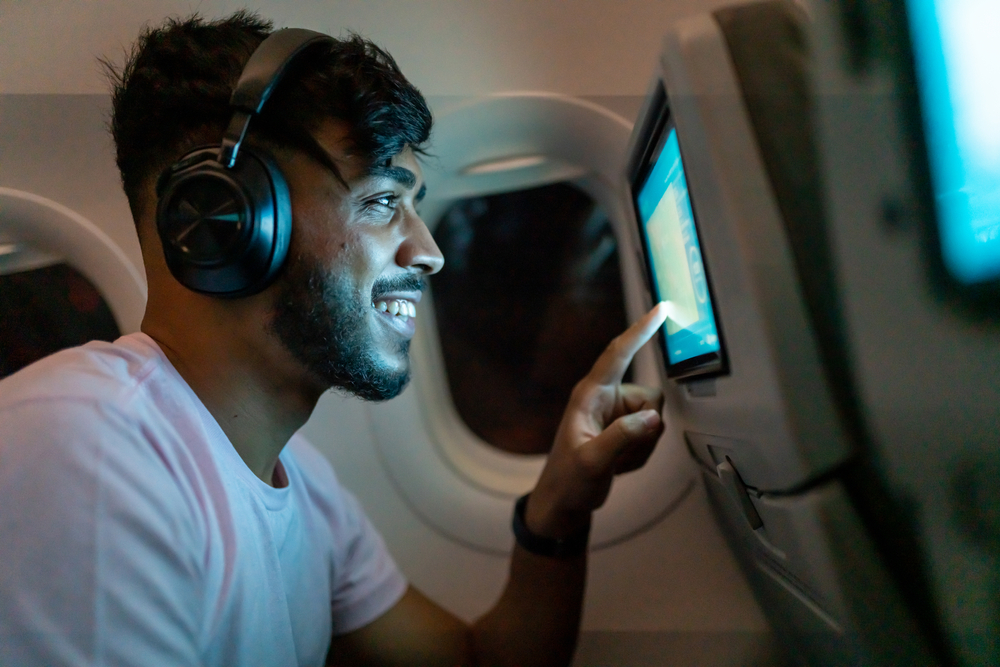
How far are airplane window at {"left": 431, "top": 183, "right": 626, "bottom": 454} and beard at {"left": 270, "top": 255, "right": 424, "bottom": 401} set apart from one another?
1.87 ft

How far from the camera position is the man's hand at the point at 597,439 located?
35.6 inches

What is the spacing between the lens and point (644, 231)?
0.99 metres

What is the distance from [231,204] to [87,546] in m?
0.41

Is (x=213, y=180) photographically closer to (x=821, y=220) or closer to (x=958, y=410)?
(x=821, y=220)

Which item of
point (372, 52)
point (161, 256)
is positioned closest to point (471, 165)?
point (372, 52)

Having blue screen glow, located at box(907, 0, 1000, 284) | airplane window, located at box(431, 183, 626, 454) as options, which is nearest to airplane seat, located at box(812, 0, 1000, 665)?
blue screen glow, located at box(907, 0, 1000, 284)

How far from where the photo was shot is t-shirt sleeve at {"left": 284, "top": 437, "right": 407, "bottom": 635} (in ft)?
3.64

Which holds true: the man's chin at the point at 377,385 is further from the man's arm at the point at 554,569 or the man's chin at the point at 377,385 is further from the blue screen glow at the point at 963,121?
the blue screen glow at the point at 963,121

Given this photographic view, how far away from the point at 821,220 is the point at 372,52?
70 centimetres

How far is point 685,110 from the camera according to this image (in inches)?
21.0

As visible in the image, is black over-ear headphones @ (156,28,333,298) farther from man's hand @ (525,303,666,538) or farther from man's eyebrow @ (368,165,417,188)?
man's hand @ (525,303,666,538)

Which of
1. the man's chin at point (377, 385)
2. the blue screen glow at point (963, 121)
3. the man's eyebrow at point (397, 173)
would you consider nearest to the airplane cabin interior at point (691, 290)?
the blue screen glow at point (963, 121)

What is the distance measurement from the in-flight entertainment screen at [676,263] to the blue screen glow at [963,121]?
0.69ft

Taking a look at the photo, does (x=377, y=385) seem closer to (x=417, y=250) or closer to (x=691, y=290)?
(x=417, y=250)
